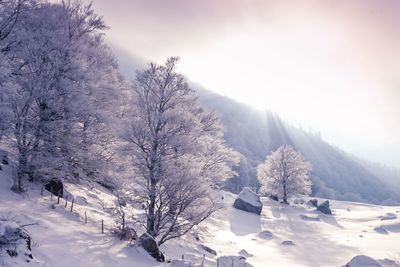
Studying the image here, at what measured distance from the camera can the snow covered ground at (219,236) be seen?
12372 millimetres

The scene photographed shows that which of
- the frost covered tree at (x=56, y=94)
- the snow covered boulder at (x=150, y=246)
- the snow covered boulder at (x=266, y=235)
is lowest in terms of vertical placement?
the snow covered boulder at (x=266, y=235)

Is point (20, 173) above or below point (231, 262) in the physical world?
above

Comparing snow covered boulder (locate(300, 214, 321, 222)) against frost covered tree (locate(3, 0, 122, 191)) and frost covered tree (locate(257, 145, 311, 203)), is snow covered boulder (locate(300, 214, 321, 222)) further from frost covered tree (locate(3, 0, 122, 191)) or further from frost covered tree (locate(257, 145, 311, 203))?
frost covered tree (locate(3, 0, 122, 191))

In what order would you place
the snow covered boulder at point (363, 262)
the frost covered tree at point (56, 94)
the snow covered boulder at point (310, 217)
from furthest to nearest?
the snow covered boulder at point (310, 217) < the snow covered boulder at point (363, 262) < the frost covered tree at point (56, 94)

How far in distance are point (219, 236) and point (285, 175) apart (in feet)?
97.0

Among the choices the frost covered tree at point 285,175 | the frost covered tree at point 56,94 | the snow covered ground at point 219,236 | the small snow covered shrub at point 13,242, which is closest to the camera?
the small snow covered shrub at point 13,242

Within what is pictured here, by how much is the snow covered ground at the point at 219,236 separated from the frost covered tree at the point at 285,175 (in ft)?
8.04

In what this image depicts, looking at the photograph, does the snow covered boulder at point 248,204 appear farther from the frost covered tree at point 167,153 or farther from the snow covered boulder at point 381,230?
the frost covered tree at point 167,153

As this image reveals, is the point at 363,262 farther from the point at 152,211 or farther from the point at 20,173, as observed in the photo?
the point at 20,173

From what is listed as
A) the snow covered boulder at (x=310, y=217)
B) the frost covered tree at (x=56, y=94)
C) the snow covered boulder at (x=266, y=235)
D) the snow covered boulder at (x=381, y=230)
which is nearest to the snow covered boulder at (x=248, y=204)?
the snow covered boulder at (x=310, y=217)

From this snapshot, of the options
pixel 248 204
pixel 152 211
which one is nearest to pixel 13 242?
pixel 152 211

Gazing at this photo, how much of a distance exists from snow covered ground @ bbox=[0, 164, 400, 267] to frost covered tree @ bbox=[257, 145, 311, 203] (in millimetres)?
2451

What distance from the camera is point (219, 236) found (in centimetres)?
3164

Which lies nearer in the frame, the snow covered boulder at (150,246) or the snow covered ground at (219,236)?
the snow covered ground at (219,236)
